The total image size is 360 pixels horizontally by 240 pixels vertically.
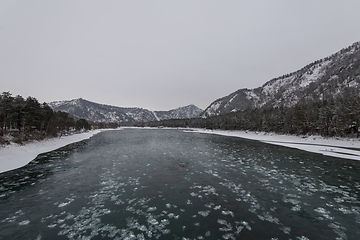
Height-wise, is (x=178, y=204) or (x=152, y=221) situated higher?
(x=152, y=221)

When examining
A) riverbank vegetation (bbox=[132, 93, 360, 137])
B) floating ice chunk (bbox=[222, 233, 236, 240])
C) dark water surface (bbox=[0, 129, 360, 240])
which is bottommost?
dark water surface (bbox=[0, 129, 360, 240])

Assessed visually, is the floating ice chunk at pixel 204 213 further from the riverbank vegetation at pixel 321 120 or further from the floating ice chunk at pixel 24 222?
the riverbank vegetation at pixel 321 120

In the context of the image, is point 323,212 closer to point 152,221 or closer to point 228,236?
point 228,236

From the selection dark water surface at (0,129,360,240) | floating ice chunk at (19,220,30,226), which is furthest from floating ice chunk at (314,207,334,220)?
floating ice chunk at (19,220,30,226)

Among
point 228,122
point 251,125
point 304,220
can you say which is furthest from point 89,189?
point 228,122

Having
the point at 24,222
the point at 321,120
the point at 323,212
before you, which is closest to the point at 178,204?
the point at 24,222

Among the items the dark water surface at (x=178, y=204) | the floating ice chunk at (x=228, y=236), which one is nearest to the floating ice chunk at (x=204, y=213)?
the dark water surface at (x=178, y=204)

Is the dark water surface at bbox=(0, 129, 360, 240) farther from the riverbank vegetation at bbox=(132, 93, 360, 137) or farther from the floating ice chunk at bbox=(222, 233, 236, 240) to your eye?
the riverbank vegetation at bbox=(132, 93, 360, 137)

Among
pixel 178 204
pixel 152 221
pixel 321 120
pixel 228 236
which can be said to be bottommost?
pixel 178 204

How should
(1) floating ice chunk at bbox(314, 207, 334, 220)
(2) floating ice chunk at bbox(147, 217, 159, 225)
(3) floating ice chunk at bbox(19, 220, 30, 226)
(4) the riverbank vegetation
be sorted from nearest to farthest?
(3) floating ice chunk at bbox(19, 220, 30, 226), (2) floating ice chunk at bbox(147, 217, 159, 225), (1) floating ice chunk at bbox(314, 207, 334, 220), (4) the riverbank vegetation

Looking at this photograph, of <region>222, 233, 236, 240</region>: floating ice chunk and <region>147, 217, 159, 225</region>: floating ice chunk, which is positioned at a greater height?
<region>222, 233, 236, 240</region>: floating ice chunk

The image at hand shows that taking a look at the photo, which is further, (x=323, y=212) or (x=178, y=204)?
(x=178, y=204)

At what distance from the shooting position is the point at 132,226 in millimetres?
8641

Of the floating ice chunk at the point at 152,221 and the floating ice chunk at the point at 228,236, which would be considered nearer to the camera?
the floating ice chunk at the point at 228,236
